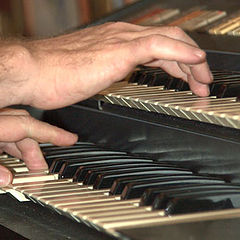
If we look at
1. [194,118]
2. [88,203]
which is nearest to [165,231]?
[88,203]

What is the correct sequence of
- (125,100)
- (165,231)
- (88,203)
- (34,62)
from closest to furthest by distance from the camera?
(165,231) < (88,203) < (34,62) < (125,100)

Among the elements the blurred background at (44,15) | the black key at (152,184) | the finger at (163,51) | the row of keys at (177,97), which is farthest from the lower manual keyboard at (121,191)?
the blurred background at (44,15)

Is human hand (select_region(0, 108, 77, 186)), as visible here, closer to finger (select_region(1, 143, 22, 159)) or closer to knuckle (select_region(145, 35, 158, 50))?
finger (select_region(1, 143, 22, 159))

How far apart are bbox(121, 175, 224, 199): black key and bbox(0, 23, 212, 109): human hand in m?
0.21

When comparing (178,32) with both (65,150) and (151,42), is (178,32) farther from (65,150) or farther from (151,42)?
(65,150)

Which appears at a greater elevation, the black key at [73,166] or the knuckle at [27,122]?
the knuckle at [27,122]

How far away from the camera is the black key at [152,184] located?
1771mm

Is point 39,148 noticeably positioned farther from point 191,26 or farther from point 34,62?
point 191,26

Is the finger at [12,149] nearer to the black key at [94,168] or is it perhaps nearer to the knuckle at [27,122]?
the knuckle at [27,122]

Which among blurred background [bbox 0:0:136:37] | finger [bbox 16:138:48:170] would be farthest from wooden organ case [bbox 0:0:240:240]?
blurred background [bbox 0:0:136:37]

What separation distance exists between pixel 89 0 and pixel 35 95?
3.62 meters

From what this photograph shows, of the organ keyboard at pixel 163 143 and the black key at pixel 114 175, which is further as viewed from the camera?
the black key at pixel 114 175

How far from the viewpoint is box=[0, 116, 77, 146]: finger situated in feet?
6.85

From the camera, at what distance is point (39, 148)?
2148 millimetres
